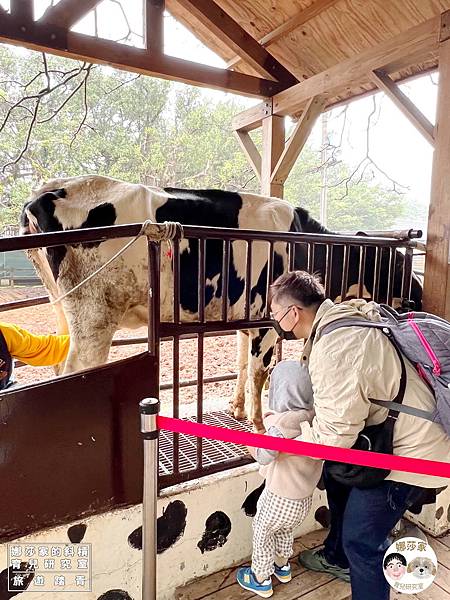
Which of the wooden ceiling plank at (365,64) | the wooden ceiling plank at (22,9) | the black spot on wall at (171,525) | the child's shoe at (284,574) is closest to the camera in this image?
the black spot on wall at (171,525)

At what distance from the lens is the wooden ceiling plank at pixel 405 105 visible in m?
3.17

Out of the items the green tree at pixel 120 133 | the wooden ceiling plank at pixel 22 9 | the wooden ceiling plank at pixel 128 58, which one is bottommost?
the wooden ceiling plank at pixel 128 58

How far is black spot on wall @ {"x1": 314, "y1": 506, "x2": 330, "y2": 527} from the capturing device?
2.48m

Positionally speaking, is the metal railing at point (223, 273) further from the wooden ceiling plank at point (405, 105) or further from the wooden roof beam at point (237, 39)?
the wooden roof beam at point (237, 39)

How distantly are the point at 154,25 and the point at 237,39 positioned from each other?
876 millimetres

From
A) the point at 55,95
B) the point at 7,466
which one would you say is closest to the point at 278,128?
the point at 7,466

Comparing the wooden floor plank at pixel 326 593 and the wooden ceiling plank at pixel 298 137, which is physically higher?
the wooden ceiling plank at pixel 298 137

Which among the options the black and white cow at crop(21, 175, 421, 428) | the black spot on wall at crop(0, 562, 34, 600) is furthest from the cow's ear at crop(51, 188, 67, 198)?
the black spot on wall at crop(0, 562, 34, 600)

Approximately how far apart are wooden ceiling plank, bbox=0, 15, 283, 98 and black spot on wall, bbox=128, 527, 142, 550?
3502mm

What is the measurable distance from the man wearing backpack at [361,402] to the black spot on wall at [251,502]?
60 centimetres

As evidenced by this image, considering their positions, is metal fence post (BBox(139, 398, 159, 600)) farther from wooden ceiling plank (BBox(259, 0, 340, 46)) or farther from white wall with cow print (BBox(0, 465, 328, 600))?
wooden ceiling plank (BBox(259, 0, 340, 46))

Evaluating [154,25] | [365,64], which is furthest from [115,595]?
[154,25]

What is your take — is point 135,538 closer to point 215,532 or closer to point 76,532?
point 76,532

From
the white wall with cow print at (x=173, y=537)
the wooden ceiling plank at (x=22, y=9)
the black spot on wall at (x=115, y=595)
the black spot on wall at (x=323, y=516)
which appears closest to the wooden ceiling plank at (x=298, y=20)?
the wooden ceiling plank at (x=22, y=9)
